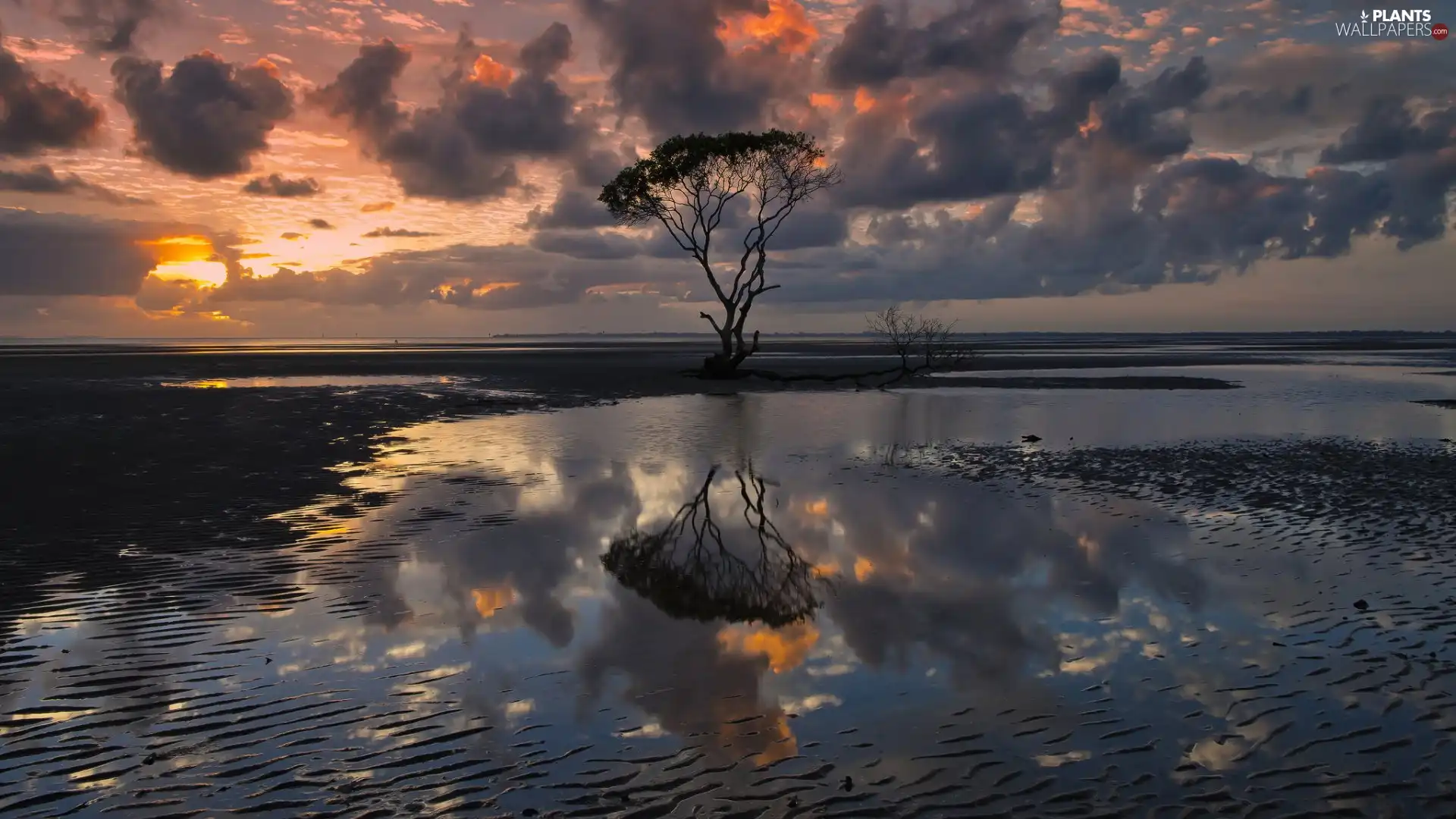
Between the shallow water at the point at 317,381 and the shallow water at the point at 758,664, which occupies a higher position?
the shallow water at the point at 317,381

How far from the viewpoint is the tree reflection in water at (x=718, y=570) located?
10312 millimetres

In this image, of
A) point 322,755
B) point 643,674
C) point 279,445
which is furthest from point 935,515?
point 279,445

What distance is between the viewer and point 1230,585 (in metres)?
11.0

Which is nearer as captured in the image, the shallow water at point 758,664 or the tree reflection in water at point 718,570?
the shallow water at point 758,664

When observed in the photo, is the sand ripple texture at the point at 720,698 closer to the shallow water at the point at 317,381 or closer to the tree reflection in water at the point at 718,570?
the tree reflection in water at the point at 718,570

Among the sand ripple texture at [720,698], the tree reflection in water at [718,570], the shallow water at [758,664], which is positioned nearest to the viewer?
the sand ripple texture at [720,698]

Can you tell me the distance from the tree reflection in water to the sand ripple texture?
494mm

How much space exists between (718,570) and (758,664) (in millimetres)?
3696

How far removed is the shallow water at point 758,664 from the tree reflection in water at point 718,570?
0.08 meters

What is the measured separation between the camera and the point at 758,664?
27.7 feet

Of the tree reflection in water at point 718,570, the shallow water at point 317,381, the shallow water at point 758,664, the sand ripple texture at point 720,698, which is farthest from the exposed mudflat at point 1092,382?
the sand ripple texture at point 720,698

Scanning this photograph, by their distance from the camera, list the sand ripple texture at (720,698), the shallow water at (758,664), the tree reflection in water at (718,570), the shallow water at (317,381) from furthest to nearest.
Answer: the shallow water at (317,381) → the tree reflection in water at (718,570) → the shallow water at (758,664) → the sand ripple texture at (720,698)

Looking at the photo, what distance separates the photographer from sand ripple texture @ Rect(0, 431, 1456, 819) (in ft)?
19.5

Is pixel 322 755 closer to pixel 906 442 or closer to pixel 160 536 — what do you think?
pixel 160 536
